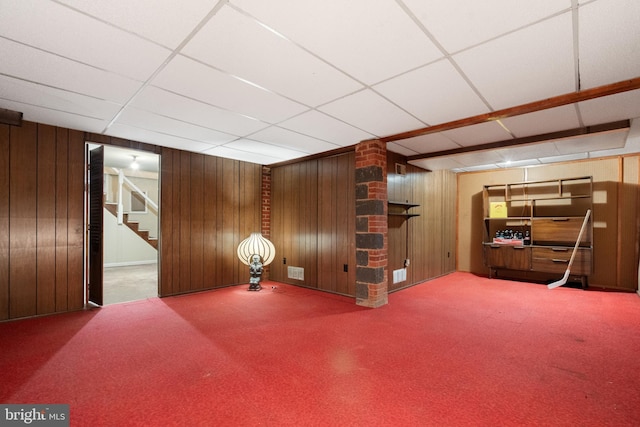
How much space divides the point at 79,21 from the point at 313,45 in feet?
4.51

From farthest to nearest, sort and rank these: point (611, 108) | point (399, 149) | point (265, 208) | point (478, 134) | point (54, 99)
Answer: point (265, 208) < point (399, 149) < point (478, 134) < point (611, 108) < point (54, 99)

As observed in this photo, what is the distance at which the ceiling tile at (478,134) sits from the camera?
11.8 ft

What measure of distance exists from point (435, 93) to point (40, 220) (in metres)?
4.65

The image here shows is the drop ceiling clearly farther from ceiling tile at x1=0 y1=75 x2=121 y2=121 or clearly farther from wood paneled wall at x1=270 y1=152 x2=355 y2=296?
wood paneled wall at x1=270 y1=152 x2=355 y2=296

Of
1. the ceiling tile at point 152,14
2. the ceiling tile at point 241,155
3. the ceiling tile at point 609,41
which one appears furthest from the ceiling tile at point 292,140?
the ceiling tile at point 609,41

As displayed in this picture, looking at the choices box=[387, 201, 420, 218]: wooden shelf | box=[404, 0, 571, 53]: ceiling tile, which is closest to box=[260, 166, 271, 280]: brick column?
box=[387, 201, 420, 218]: wooden shelf

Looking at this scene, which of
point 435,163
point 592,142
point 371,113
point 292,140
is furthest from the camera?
point 435,163

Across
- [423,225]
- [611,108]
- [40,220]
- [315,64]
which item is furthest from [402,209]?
[40,220]

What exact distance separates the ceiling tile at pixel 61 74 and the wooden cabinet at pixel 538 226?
663cm

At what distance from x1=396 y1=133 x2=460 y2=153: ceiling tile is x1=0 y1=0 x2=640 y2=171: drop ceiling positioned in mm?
474

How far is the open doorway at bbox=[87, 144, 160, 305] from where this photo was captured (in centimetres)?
392

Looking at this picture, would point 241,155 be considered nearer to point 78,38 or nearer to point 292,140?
point 292,140

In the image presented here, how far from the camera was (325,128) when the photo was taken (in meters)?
3.63

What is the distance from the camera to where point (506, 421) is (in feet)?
5.57
